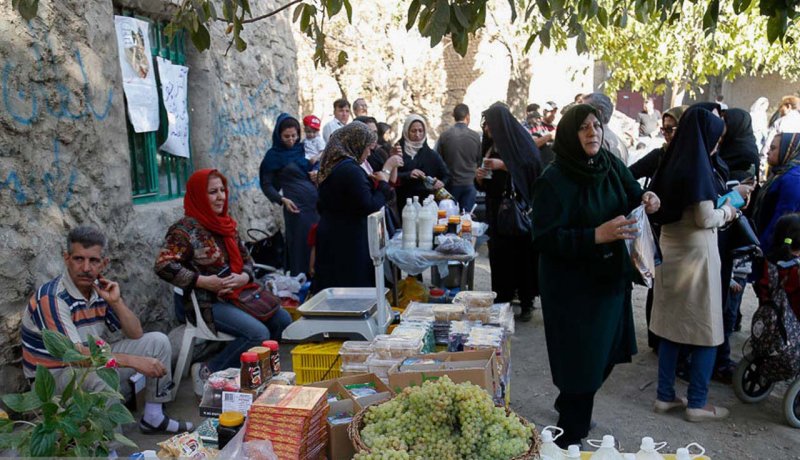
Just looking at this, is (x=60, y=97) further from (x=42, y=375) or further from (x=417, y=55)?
(x=417, y=55)

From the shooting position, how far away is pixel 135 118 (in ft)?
16.6

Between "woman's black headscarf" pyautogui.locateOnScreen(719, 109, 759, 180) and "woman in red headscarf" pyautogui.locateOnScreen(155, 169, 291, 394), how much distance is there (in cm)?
354

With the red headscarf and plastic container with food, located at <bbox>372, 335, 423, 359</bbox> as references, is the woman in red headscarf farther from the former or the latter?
plastic container with food, located at <bbox>372, 335, 423, 359</bbox>

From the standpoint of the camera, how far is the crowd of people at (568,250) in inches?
122

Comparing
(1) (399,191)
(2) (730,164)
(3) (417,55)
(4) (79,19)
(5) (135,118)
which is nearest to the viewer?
(4) (79,19)

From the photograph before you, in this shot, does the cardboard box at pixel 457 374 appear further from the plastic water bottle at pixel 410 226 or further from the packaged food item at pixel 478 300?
the plastic water bottle at pixel 410 226

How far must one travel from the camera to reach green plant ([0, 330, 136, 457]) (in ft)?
5.78

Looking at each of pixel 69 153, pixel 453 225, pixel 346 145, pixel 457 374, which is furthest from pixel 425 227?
pixel 457 374

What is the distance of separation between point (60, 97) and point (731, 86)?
2562cm

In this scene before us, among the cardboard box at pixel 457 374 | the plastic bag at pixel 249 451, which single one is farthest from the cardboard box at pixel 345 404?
the plastic bag at pixel 249 451

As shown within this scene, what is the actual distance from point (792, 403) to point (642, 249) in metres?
1.90

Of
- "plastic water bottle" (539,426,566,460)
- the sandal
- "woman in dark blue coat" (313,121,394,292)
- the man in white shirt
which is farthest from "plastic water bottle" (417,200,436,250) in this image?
the man in white shirt

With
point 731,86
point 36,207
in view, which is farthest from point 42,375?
point 731,86

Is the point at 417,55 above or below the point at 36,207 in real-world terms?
above
